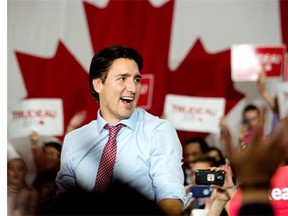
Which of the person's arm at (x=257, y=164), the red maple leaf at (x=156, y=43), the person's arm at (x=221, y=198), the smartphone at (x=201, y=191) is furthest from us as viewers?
the red maple leaf at (x=156, y=43)

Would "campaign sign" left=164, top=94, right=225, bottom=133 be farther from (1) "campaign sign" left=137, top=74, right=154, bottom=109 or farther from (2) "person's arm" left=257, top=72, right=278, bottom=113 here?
(2) "person's arm" left=257, top=72, right=278, bottom=113

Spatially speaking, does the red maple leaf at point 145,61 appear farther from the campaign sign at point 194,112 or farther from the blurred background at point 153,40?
the campaign sign at point 194,112

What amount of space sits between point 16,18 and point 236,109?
5.26 feet

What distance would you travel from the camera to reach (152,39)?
16.1 ft

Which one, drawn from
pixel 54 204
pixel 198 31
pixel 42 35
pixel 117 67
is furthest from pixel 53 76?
pixel 54 204

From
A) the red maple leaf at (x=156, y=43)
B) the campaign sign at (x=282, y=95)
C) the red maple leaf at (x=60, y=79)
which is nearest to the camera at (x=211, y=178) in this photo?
the campaign sign at (x=282, y=95)

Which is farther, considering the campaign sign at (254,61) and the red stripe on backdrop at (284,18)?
the red stripe on backdrop at (284,18)

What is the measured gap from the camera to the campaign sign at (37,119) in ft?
14.0

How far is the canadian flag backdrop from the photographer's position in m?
4.75

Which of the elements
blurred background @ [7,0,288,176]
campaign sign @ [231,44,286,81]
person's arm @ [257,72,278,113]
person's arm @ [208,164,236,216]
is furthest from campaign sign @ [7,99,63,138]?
person's arm @ [208,164,236,216]

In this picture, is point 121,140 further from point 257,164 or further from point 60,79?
point 60,79

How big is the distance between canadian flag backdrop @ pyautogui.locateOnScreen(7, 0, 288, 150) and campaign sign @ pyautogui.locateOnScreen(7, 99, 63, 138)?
0.30 metres

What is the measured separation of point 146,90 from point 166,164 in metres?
2.72

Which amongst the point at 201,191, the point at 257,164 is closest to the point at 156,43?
the point at 201,191
